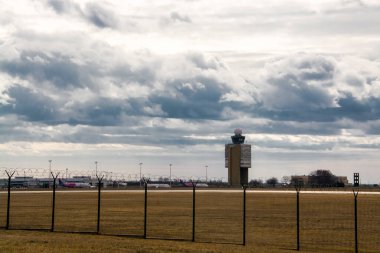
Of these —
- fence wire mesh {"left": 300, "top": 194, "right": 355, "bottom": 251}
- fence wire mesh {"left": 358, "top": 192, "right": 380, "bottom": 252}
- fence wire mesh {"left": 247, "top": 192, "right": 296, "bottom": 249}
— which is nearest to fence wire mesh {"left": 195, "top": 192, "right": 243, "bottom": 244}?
fence wire mesh {"left": 247, "top": 192, "right": 296, "bottom": 249}

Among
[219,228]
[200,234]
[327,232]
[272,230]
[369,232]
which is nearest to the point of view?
[200,234]

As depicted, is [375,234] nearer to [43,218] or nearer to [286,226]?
[286,226]

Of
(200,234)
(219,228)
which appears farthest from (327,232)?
(200,234)

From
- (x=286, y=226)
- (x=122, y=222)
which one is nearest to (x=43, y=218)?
(x=122, y=222)

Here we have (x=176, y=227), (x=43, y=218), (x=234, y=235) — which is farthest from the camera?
(x=43, y=218)

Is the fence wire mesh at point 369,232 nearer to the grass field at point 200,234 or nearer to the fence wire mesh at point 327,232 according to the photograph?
the grass field at point 200,234

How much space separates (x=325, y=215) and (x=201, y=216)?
32.5 feet

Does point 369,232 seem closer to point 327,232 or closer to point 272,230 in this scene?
point 327,232

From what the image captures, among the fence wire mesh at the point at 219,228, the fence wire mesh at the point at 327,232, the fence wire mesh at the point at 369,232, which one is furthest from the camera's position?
the fence wire mesh at the point at 219,228

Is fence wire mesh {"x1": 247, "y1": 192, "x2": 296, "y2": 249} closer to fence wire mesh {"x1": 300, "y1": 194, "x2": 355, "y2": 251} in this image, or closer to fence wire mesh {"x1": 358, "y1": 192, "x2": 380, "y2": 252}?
fence wire mesh {"x1": 300, "y1": 194, "x2": 355, "y2": 251}

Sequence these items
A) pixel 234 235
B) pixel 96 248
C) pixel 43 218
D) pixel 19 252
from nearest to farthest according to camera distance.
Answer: pixel 19 252 < pixel 96 248 < pixel 234 235 < pixel 43 218

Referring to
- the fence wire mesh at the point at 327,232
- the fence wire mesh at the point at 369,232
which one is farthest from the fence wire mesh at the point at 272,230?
the fence wire mesh at the point at 369,232

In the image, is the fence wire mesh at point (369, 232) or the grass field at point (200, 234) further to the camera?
the fence wire mesh at point (369, 232)

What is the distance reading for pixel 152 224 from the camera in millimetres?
40531
